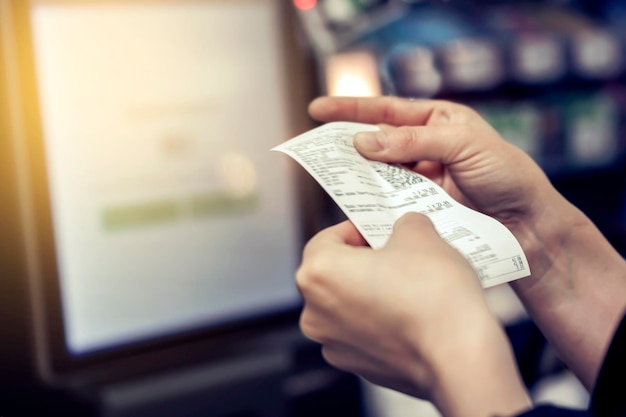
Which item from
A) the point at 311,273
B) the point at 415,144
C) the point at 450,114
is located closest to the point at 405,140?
the point at 415,144

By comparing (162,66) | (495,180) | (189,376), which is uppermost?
(162,66)

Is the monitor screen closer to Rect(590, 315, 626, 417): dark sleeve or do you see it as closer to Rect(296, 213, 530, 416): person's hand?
Rect(296, 213, 530, 416): person's hand

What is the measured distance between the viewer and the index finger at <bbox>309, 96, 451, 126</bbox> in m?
0.81

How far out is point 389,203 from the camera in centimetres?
67

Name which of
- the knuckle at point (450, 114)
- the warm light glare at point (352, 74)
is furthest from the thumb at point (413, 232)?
the warm light glare at point (352, 74)

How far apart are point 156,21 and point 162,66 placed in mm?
64

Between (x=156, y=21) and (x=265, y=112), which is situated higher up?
(x=156, y=21)

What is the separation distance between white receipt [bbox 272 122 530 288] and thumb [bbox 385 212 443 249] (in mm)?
25

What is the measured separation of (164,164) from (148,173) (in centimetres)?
3

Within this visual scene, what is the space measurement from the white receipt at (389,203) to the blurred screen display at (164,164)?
0.33m

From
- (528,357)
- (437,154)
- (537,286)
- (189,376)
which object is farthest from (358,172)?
(528,357)

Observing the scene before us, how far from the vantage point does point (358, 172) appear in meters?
0.67

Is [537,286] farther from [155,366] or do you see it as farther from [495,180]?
[155,366]

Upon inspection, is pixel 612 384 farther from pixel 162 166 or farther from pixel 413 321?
pixel 162 166
